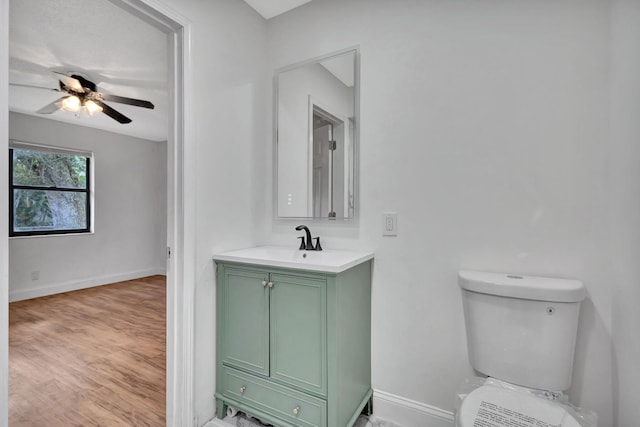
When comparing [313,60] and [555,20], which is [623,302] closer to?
[555,20]

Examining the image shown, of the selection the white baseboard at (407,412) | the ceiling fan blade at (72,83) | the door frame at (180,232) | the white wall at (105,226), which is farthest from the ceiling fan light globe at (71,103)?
the white baseboard at (407,412)

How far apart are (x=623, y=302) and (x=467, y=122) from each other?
0.92m

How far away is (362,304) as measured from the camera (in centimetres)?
154

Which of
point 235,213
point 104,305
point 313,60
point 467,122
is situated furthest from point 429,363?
point 104,305

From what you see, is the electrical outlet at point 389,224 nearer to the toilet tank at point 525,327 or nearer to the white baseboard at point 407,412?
the toilet tank at point 525,327

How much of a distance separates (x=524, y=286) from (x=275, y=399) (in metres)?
1.22

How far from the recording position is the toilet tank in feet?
3.66

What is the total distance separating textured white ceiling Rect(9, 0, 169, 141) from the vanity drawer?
232cm

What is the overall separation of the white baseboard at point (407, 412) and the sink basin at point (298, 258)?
0.76 meters

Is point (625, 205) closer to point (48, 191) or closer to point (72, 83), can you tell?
point (72, 83)

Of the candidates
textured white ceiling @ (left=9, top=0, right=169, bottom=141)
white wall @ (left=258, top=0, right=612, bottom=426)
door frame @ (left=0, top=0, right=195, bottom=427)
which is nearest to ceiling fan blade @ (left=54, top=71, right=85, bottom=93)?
textured white ceiling @ (left=9, top=0, right=169, bottom=141)

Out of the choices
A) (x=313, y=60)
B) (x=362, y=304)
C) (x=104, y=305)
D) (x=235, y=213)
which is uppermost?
(x=313, y=60)

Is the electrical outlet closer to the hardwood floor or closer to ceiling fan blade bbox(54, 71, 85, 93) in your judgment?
the hardwood floor

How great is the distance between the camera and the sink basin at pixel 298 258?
4.27 feet
